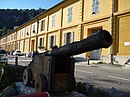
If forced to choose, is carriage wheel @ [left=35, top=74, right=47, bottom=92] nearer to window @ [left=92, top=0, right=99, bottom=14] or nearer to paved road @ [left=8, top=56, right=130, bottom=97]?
paved road @ [left=8, top=56, right=130, bottom=97]

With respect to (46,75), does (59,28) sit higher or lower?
higher

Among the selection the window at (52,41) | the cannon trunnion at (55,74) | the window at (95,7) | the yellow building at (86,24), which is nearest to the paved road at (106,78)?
the cannon trunnion at (55,74)

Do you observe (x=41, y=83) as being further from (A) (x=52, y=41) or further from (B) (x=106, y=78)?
(A) (x=52, y=41)

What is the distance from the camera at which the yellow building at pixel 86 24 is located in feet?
69.3

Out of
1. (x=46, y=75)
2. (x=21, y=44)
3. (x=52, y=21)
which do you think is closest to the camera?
(x=46, y=75)

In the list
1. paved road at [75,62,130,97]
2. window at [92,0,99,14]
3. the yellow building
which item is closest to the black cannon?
paved road at [75,62,130,97]

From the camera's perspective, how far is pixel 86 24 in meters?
26.6


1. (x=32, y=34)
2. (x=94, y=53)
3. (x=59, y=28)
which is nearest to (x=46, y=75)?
(x=94, y=53)

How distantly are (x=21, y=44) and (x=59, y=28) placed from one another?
2724 centimetres

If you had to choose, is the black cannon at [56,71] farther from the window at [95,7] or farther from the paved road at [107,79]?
the window at [95,7]

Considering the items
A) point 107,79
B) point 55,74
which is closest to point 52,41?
point 107,79

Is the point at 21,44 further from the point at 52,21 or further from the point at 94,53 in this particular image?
the point at 94,53

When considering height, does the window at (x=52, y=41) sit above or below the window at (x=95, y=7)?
below

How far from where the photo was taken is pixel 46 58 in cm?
556
